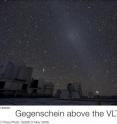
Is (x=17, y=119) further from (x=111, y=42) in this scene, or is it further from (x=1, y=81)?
(x=111, y=42)

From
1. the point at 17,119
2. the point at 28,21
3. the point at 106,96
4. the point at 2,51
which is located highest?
the point at 28,21

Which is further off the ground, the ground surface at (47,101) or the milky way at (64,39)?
the milky way at (64,39)

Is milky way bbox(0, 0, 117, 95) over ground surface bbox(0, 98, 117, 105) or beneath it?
over

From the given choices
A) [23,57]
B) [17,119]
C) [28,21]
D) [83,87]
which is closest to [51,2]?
[28,21]

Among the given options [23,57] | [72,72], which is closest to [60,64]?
[72,72]

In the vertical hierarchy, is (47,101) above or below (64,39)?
below

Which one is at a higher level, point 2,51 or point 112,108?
point 2,51
